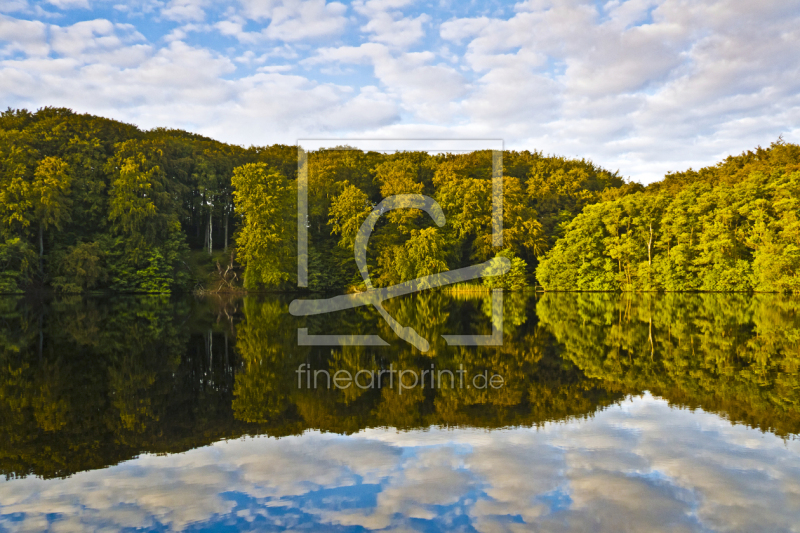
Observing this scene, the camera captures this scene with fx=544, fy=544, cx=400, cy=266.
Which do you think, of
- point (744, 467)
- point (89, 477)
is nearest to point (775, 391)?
point (744, 467)

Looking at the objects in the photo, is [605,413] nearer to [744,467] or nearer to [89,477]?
[744,467]

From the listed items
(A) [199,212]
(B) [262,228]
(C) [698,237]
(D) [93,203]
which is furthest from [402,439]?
(A) [199,212]

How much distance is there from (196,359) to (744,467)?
9166 mm

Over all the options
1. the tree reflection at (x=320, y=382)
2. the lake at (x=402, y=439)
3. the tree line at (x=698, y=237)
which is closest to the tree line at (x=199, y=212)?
the tree line at (x=698, y=237)

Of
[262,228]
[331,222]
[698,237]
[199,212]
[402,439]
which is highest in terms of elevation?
[199,212]

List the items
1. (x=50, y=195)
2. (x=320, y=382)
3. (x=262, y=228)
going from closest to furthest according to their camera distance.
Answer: (x=320, y=382), (x=50, y=195), (x=262, y=228)

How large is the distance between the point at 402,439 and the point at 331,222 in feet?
134

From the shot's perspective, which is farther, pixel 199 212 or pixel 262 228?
pixel 199 212

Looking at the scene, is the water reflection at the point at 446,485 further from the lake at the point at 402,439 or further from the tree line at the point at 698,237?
the tree line at the point at 698,237

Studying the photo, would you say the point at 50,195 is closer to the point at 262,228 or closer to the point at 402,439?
the point at 262,228

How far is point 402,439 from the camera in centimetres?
586

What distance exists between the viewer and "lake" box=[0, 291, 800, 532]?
4.11 meters

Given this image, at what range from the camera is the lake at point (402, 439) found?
4.11 meters
